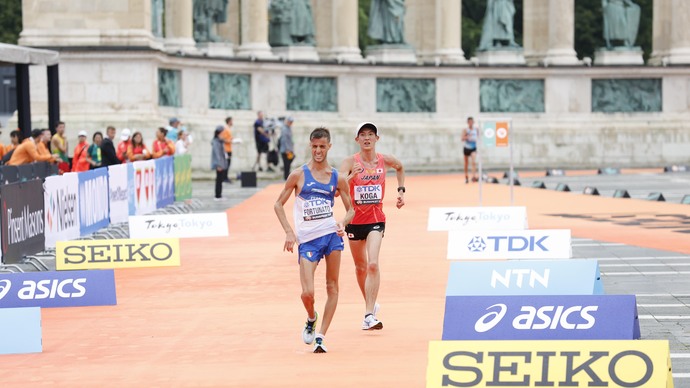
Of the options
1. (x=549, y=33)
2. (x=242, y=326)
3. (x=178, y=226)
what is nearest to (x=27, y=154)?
(x=178, y=226)

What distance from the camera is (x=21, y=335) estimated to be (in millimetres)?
16125

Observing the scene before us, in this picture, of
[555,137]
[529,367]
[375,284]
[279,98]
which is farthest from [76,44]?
[529,367]

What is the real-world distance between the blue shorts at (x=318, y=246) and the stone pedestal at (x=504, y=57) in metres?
49.0

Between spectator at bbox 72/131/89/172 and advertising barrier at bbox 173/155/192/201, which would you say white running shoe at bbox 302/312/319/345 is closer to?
spectator at bbox 72/131/89/172

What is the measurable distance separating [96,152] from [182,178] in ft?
9.05

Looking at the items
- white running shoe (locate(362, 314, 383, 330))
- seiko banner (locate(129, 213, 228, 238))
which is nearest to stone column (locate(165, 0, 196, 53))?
seiko banner (locate(129, 213, 228, 238))

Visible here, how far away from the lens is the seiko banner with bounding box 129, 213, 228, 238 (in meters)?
28.0

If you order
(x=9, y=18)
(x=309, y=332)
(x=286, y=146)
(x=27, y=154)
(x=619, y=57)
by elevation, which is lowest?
(x=309, y=332)

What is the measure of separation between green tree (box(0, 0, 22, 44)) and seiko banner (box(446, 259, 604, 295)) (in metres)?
68.4

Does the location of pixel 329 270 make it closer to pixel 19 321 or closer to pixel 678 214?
pixel 19 321

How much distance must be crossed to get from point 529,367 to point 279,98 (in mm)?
48001

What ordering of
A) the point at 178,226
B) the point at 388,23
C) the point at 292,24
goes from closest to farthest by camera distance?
1. the point at 178,226
2. the point at 292,24
3. the point at 388,23

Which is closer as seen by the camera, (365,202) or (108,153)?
(365,202)

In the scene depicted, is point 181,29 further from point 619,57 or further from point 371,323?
point 371,323
